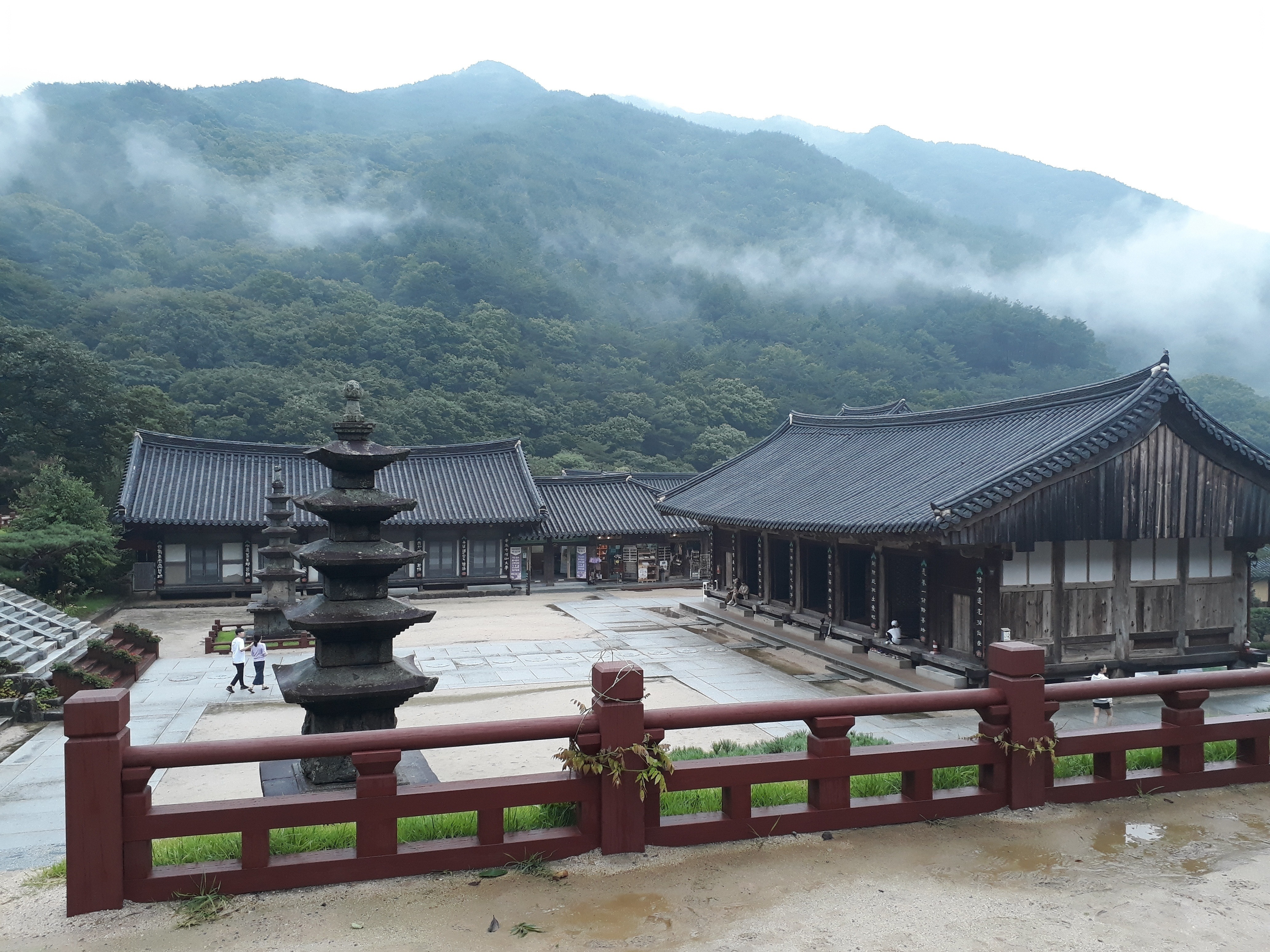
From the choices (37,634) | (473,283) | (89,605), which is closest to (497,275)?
(473,283)

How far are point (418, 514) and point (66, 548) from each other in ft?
39.5

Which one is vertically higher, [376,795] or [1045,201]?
[1045,201]

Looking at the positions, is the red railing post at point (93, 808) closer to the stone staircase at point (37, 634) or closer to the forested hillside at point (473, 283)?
the stone staircase at point (37, 634)

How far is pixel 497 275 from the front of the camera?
103 metres

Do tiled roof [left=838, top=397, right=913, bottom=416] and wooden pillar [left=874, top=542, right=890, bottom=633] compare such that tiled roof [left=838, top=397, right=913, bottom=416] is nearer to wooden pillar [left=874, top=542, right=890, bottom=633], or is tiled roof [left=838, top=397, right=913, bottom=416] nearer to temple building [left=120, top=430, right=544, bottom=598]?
temple building [left=120, top=430, right=544, bottom=598]

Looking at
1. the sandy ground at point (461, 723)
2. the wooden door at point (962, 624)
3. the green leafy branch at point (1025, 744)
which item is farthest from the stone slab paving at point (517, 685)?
the green leafy branch at point (1025, 744)

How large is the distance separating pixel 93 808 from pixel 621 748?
323 cm

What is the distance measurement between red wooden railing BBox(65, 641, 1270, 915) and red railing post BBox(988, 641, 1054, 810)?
14 mm

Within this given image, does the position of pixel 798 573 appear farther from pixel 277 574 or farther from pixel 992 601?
pixel 277 574

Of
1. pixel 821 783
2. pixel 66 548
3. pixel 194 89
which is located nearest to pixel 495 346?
pixel 66 548

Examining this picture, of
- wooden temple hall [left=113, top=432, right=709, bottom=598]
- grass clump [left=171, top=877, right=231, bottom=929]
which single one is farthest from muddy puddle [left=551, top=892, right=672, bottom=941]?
wooden temple hall [left=113, top=432, right=709, bottom=598]

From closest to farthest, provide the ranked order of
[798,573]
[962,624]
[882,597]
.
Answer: [962,624] → [882,597] → [798,573]

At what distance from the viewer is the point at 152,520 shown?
1236 inches

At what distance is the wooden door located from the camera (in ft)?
55.6
